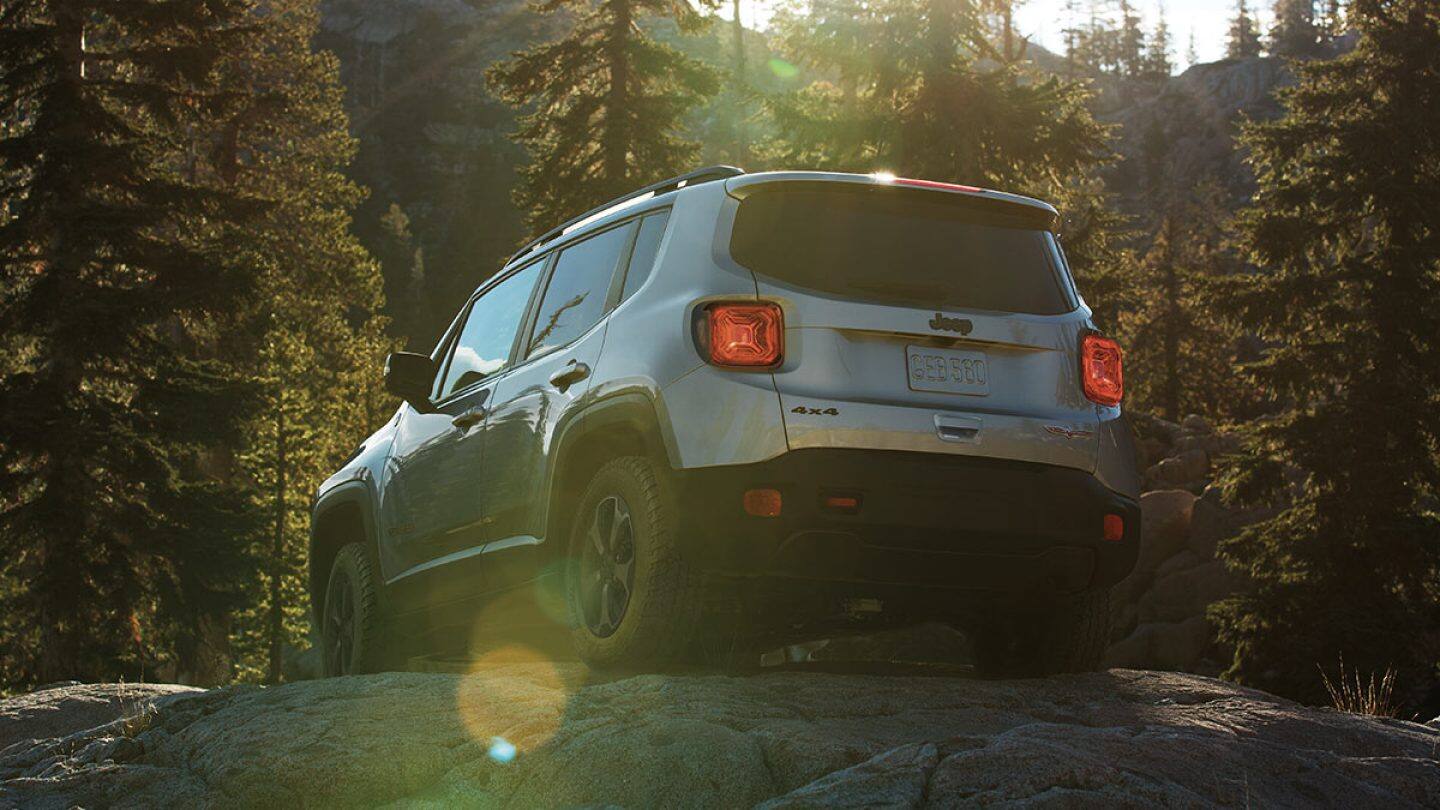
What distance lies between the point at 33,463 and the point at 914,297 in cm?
1592

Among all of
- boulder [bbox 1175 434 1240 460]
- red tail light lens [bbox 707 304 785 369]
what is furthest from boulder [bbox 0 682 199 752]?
boulder [bbox 1175 434 1240 460]

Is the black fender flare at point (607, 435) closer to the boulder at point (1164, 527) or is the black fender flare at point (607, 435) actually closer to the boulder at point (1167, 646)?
the boulder at point (1167, 646)

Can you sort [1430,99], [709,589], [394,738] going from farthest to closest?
[1430,99] → [709,589] → [394,738]

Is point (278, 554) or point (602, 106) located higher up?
point (602, 106)

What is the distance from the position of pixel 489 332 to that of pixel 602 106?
20254 mm

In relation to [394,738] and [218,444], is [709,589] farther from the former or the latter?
[218,444]

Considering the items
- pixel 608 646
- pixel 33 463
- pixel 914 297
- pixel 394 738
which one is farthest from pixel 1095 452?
pixel 33 463

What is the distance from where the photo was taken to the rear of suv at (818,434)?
5398 mm

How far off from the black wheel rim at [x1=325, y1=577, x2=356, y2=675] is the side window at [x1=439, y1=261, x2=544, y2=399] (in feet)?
4.75

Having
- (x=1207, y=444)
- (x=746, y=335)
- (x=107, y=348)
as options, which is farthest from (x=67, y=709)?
(x=1207, y=444)

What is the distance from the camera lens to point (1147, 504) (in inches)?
1266

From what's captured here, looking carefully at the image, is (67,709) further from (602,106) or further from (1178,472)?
(1178,472)

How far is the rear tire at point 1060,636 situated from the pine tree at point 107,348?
1384 cm

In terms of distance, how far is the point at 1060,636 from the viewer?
6324 millimetres
